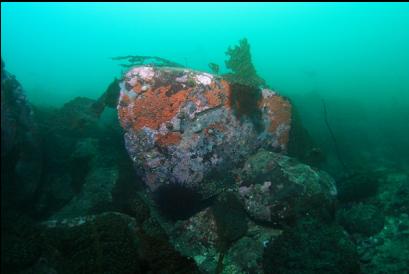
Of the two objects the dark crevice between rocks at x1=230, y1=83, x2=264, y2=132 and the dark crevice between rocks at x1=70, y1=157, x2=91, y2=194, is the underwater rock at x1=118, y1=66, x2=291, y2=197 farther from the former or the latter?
the dark crevice between rocks at x1=70, y1=157, x2=91, y2=194

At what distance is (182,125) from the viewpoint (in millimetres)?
6520

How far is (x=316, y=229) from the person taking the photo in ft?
19.7

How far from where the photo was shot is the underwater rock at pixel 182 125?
643cm

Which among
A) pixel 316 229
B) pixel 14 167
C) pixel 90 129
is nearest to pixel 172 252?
pixel 316 229

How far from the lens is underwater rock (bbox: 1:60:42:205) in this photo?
5.13m

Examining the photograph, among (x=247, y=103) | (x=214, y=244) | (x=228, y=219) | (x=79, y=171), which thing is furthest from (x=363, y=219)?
(x=79, y=171)

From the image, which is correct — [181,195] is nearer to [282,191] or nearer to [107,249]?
[107,249]

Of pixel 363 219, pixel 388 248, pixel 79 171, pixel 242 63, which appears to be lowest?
pixel 388 248

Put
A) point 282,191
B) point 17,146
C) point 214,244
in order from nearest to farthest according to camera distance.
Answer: point 17,146 → point 214,244 → point 282,191

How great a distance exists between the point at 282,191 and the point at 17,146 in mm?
5165

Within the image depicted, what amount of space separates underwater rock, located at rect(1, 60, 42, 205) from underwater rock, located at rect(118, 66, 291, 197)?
5.84 feet

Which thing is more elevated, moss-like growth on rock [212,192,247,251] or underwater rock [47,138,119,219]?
underwater rock [47,138,119,219]

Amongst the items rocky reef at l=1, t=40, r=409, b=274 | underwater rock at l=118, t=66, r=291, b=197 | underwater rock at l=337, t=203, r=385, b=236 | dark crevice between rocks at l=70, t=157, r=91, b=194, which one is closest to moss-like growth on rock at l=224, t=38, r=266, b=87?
rocky reef at l=1, t=40, r=409, b=274

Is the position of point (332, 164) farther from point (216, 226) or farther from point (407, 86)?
point (407, 86)
